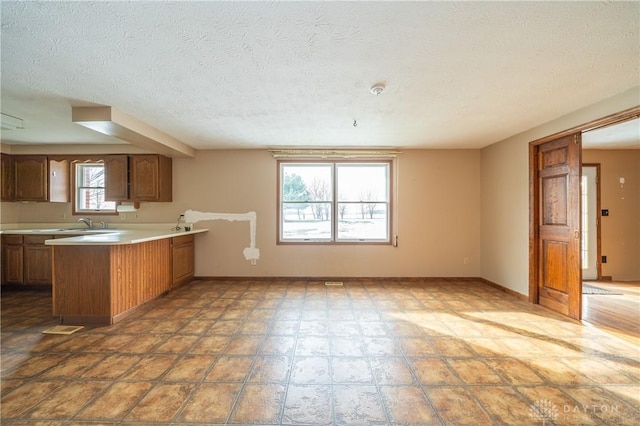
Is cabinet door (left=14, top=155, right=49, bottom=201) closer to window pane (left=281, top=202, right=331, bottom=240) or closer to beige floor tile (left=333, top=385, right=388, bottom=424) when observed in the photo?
window pane (left=281, top=202, right=331, bottom=240)

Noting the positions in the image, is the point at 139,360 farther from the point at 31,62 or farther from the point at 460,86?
the point at 460,86

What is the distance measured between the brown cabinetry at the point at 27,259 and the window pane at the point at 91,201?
879mm

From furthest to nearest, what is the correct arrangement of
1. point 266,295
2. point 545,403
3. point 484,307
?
point 266,295, point 484,307, point 545,403

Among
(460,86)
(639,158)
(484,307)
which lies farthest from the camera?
(639,158)

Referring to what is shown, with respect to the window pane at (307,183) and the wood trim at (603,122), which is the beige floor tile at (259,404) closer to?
the window pane at (307,183)

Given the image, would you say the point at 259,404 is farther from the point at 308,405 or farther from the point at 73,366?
the point at 73,366

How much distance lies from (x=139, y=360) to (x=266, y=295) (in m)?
2.01

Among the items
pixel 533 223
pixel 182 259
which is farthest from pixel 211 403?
pixel 533 223

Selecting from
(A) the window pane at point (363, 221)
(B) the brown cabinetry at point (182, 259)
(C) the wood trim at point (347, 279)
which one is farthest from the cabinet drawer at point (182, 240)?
(A) the window pane at point (363, 221)

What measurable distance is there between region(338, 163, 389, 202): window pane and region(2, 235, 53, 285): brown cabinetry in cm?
484

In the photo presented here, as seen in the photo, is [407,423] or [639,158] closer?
[407,423]

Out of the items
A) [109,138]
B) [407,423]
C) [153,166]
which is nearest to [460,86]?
[407,423]

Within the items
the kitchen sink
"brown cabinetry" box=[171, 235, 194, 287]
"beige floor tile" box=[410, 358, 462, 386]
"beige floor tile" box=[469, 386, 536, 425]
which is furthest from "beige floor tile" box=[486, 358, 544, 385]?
the kitchen sink

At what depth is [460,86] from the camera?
2.59 m
